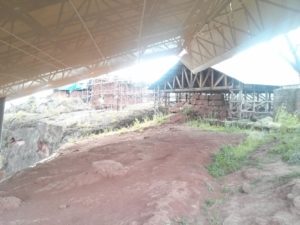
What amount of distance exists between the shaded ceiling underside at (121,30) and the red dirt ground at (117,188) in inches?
147

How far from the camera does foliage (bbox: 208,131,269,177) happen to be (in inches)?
313

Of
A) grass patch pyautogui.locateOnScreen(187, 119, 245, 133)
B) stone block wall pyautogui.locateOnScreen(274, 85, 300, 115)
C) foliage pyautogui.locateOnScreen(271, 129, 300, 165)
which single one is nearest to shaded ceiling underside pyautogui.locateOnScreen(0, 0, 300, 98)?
grass patch pyautogui.locateOnScreen(187, 119, 245, 133)

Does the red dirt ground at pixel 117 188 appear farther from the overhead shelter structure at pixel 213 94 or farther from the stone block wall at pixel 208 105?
the stone block wall at pixel 208 105

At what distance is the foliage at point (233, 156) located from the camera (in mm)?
7943

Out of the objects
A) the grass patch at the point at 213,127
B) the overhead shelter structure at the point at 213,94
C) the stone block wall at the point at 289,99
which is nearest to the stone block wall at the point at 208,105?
the overhead shelter structure at the point at 213,94

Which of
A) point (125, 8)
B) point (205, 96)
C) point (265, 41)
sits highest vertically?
point (125, 8)

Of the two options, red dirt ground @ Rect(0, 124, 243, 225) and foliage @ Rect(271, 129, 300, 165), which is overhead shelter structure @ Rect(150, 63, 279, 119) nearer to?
foliage @ Rect(271, 129, 300, 165)

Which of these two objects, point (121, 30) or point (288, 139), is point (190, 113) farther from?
point (288, 139)

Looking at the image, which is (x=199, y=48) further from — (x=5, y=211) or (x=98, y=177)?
(x=5, y=211)

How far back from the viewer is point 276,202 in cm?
543

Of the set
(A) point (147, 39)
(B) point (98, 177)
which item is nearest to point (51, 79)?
(A) point (147, 39)

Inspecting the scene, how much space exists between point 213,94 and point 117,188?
48.1 feet

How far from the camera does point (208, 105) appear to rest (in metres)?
20.5

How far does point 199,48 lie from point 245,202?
33.8 feet
